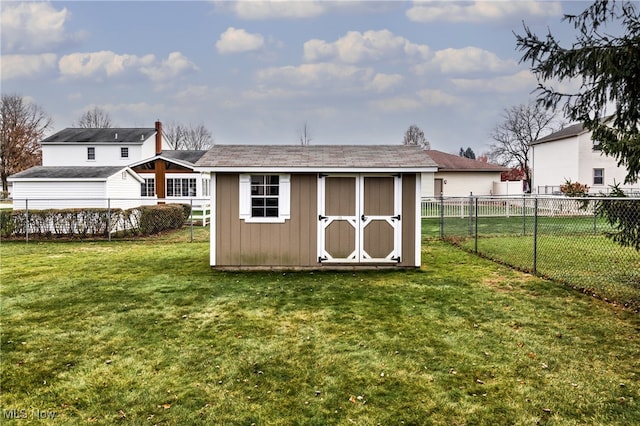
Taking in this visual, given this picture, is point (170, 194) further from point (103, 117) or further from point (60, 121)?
point (103, 117)

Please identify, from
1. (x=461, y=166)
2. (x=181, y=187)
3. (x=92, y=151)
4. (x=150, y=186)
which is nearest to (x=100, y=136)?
(x=92, y=151)

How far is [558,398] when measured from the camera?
3189mm

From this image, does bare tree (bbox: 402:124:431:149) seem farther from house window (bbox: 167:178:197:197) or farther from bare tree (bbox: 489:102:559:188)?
house window (bbox: 167:178:197:197)

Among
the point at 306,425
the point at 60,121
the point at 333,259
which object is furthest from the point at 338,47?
the point at 60,121

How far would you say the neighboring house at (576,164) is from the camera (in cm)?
2538

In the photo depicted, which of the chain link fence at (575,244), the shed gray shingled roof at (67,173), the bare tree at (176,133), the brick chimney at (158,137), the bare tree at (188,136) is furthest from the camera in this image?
the bare tree at (188,136)

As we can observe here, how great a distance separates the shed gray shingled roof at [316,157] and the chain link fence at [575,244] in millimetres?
2584

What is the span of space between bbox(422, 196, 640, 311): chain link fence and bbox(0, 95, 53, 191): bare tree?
129ft

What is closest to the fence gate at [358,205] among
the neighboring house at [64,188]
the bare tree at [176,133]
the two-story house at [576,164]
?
the neighboring house at [64,188]

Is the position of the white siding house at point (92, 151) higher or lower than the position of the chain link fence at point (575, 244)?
higher

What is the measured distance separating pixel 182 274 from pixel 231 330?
3.54 meters

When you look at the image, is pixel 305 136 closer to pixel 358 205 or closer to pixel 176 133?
pixel 176 133

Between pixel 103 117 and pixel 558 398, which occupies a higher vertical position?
pixel 103 117

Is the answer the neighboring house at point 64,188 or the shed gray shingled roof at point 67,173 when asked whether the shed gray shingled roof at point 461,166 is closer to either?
the shed gray shingled roof at point 67,173
